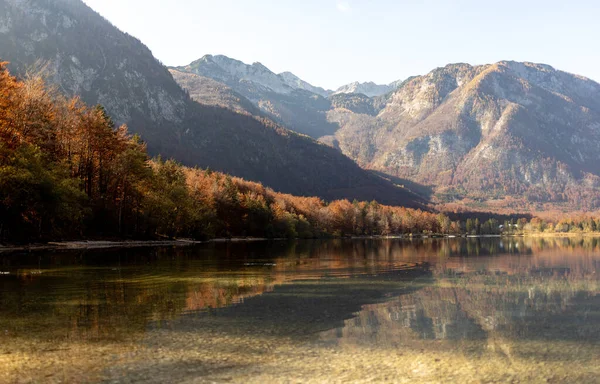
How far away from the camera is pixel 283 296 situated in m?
22.2

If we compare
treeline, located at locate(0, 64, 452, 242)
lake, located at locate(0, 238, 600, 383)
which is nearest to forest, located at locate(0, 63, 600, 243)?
treeline, located at locate(0, 64, 452, 242)

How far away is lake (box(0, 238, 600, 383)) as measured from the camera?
10.5 metres

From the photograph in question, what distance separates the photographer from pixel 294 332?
1448 cm

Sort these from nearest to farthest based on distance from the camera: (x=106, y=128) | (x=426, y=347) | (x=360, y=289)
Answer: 1. (x=426, y=347)
2. (x=360, y=289)
3. (x=106, y=128)

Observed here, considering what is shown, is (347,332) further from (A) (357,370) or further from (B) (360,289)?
(B) (360,289)

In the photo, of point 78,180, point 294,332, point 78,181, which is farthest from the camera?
point 78,180

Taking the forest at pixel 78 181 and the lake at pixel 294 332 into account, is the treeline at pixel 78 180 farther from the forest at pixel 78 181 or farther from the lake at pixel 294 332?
the lake at pixel 294 332

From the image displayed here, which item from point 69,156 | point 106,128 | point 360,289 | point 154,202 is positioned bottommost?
point 360,289

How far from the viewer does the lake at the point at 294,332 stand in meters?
10.5

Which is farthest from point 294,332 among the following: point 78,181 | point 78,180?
point 78,180

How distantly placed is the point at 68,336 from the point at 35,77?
188ft

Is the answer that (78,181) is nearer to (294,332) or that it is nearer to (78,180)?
(78,180)

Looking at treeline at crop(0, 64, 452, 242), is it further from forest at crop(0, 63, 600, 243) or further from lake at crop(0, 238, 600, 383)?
lake at crop(0, 238, 600, 383)

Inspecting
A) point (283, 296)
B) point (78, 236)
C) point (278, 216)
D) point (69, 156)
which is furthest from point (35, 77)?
point (278, 216)
